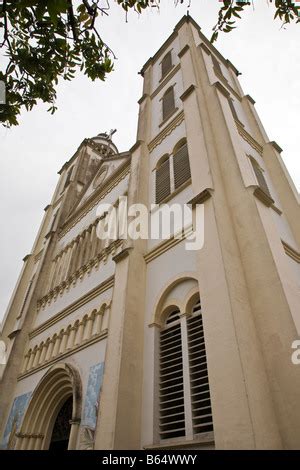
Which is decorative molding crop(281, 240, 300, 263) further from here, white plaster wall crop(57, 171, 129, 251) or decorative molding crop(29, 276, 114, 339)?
white plaster wall crop(57, 171, 129, 251)

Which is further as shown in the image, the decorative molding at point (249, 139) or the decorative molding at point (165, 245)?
the decorative molding at point (249, 139)

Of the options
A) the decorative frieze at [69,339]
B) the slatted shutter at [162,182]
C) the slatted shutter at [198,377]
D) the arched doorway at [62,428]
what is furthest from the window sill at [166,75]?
the arched doorway at [62,428]

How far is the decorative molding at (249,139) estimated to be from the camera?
9.25 metres

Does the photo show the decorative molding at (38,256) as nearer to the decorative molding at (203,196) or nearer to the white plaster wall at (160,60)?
the white plaster wall at (160,60)

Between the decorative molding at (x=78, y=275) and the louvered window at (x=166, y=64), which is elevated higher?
the louvered window at (x=166, y=64)

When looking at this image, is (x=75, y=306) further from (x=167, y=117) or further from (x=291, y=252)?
(x=167, y=117)

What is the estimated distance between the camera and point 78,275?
31.9 ft

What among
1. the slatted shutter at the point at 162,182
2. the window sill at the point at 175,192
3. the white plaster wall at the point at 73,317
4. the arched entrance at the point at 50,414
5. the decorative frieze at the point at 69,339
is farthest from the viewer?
the slatted shutter at the point at 162,182

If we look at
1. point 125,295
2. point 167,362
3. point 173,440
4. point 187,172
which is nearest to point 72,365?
point 125,295

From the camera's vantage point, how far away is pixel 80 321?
797 centimetres

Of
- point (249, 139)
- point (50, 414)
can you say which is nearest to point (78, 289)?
point (50, 414)

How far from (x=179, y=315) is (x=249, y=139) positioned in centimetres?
643

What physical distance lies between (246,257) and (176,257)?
5.45 feet
